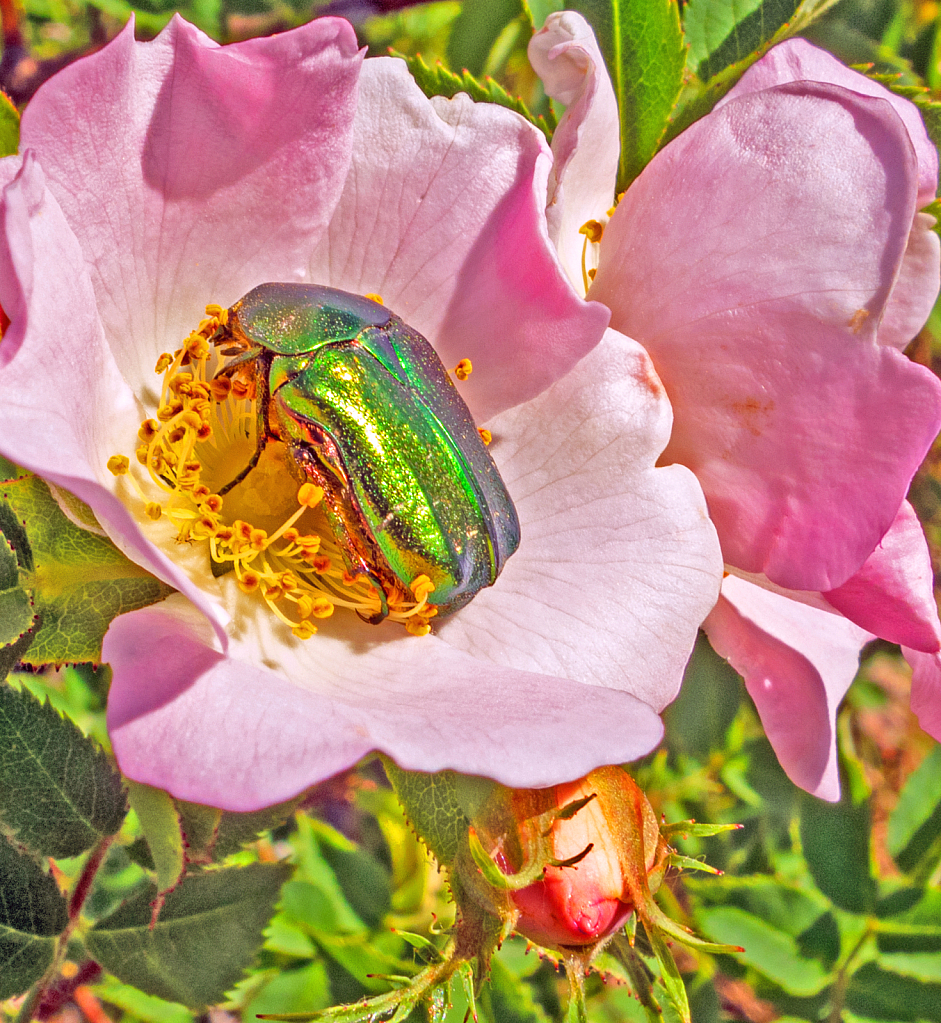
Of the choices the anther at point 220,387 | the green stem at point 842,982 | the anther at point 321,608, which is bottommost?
the green stem at point 842,982

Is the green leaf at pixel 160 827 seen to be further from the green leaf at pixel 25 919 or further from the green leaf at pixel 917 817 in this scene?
the green leaf at pixel 917 817

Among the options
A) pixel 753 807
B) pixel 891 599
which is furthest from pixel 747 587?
pixel 753 807

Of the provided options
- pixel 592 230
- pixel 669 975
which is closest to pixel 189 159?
pixel 592 230

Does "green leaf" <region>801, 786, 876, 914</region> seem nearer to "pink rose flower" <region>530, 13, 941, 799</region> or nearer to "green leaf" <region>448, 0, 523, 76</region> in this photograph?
"pink rose flower" <region>530, 13, 941, 799</region>

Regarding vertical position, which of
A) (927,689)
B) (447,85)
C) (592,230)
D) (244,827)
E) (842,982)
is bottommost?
(842,982)

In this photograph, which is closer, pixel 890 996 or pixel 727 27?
pixel 727 27

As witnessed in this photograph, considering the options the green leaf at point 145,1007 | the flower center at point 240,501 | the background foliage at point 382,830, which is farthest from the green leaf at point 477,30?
the green leaf at point 145,1007

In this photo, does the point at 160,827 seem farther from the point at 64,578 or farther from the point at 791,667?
the point at 791,667

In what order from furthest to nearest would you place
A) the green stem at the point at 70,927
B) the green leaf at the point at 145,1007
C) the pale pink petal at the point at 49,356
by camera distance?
the green leaf at the point at 145,1007
the green stem at the point at 70,927
the pale pink petal at the point at 49,356

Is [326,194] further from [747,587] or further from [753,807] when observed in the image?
[753,807]
